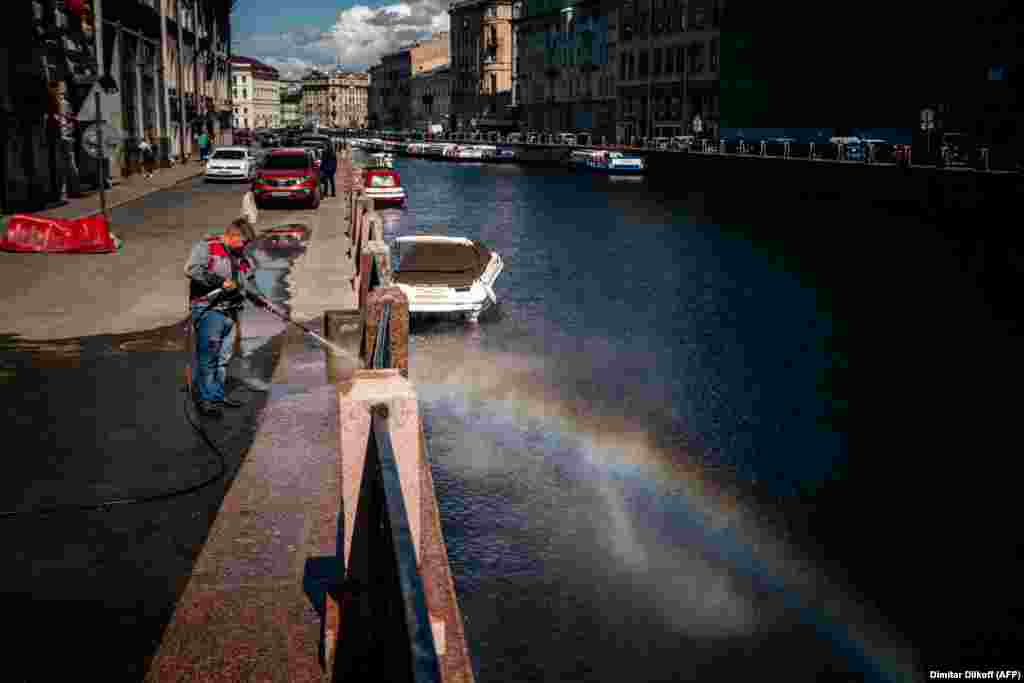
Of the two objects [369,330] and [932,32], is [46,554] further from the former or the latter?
[932,32]

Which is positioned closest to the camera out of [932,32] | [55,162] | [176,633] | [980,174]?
[176,633]

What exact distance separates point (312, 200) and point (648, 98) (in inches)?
2907

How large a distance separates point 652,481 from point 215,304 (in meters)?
4.68

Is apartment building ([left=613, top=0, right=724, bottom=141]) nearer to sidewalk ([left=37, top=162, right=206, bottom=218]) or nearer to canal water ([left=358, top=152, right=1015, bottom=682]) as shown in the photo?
sidewalk ([left=37, top=162, right=206, bottom=218])

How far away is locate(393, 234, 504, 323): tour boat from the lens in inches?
655

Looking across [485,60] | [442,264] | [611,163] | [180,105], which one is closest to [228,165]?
[180,105]

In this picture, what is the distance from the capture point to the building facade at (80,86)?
30659 millimetres

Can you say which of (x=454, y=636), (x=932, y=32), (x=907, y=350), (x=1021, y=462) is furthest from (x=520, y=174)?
(x=454, y=636)

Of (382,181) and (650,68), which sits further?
(650,68)

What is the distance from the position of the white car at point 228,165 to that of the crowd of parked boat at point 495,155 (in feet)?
51.2

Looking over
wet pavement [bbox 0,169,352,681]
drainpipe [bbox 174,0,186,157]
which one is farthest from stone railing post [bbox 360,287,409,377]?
drainpipe [bbox 174,0,186,157]

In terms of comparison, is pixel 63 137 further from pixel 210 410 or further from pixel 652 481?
pixel 652 481

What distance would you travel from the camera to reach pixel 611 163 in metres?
72.5

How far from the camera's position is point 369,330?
8.07 meters
